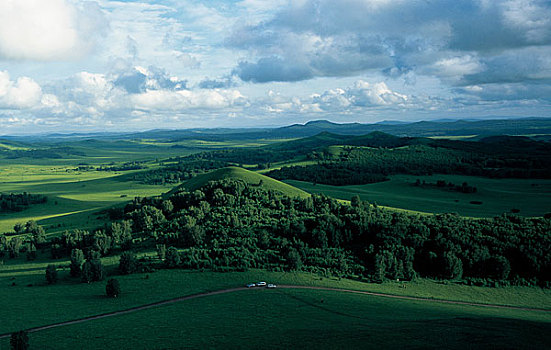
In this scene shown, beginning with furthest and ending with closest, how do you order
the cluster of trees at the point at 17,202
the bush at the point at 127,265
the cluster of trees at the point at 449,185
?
the cluster of trees at the point at 449,185 → the cluster of trees at the point at 17,202 → the bush at the point at 127,265

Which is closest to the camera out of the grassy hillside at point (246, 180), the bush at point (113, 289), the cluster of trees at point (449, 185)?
the bush at point (113, 289)

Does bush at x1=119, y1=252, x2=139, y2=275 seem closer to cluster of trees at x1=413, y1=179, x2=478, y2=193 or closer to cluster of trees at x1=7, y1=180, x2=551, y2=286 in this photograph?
cluster of trees at x1=7, y1=180, x2=551, y2=286

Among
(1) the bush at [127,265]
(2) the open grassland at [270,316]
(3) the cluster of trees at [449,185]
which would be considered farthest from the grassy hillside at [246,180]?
(3) the cluster of trees at [449,185]

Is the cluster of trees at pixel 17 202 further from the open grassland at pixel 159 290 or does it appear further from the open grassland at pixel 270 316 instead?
the open grassland at pixel 270 316

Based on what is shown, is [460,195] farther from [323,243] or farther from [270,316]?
[270,316]

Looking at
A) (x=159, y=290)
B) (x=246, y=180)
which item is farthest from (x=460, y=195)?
(x=159, y=290)
